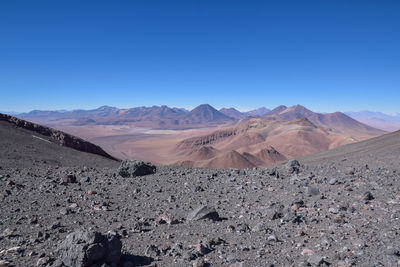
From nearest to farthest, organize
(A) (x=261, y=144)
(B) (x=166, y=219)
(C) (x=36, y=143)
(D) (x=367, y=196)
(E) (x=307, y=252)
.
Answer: (E) (x=307, y=252) → (B) (x=166, y=219) → (D) (x=367, y=196) → (C) (x=36, y=143) → (A) (x=261, y=144)

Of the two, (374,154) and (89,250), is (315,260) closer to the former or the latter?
(89,250)

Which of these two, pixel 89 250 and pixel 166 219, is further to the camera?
pixel 166 219

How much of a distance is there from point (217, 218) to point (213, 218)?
0.27 ft

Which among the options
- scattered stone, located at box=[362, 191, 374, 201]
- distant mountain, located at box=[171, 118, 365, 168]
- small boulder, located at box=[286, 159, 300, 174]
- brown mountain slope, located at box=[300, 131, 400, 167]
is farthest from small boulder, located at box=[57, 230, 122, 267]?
distant mountain, located at box=[171, 118, 365, 168]

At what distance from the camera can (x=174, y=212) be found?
16.8ft

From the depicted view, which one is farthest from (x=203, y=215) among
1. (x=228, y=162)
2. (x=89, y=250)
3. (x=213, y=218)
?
(x=228, y=162)

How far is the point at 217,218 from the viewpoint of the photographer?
15.2 ft

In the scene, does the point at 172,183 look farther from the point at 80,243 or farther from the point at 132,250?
the point at 80,243

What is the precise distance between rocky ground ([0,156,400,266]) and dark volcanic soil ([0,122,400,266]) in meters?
0.02

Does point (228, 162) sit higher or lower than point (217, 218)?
lower

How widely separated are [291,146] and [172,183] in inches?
3107

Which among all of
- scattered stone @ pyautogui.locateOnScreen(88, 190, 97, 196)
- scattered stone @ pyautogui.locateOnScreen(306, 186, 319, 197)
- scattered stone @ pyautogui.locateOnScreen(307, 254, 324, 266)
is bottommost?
scattered stone @ pyautogui.locateOnScreen(307, 254, 324, 266)

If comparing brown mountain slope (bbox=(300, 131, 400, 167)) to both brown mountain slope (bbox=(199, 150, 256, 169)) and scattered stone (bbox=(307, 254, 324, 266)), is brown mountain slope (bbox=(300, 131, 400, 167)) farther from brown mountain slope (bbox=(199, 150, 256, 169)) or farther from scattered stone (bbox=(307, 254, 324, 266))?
brown mountain slope (bbox=(199, 150, 256, 169))

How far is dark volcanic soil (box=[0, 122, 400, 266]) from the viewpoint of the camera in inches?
128
